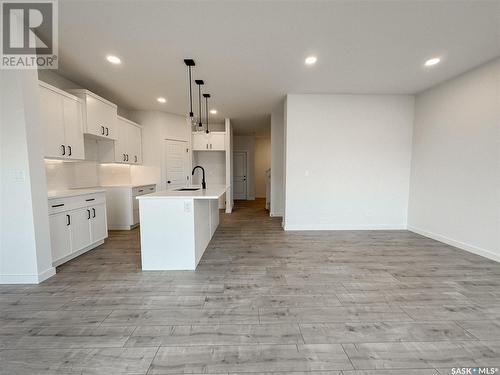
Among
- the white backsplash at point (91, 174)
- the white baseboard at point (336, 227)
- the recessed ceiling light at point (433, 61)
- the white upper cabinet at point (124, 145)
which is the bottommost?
the white baseboard at point (336, 227)

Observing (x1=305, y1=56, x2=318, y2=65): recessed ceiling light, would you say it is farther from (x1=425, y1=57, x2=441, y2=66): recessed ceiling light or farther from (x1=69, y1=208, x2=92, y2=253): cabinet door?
(x1=69, y1=208, x2=92, y2=253): cabinet door

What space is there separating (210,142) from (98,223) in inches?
153

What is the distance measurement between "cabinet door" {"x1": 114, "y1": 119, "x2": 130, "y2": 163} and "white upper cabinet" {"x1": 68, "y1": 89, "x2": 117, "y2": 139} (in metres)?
0.17

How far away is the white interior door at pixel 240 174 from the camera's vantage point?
871cm

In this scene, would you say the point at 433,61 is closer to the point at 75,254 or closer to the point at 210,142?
the point at 210,142

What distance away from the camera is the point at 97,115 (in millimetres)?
3750

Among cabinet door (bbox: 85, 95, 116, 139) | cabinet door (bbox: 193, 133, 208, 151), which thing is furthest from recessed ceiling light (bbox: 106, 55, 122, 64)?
cabinet door (bbox: 193, 133, 208, 151)

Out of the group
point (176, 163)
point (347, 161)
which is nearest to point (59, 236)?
point (176, 163)

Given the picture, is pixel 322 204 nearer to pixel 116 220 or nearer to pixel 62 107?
pixel 116 220

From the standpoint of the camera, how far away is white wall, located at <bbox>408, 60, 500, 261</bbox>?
2.97 meters

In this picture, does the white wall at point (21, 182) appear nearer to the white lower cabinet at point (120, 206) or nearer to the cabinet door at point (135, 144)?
the white lower cabinet at point (120, 206)

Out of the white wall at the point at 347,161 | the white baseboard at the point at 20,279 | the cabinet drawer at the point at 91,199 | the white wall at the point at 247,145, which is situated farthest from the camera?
the white wall at the point at 247,145

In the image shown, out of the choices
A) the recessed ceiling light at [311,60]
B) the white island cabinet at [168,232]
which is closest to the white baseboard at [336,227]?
the white island cabinet at [168,232]

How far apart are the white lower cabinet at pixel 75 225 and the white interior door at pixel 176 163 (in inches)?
87.4
